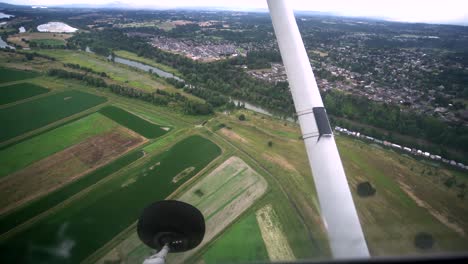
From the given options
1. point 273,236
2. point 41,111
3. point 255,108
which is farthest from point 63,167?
point 255,108

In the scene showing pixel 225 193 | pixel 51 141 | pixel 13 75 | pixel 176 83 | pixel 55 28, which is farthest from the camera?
pixel 55 28

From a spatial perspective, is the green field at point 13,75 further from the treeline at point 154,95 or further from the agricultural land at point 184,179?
the treeline at point 154,95

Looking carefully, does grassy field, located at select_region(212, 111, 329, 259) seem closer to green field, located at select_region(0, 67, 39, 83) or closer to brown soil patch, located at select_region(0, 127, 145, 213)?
brown soil patch, located at select_region(0, 127, 145, 213)

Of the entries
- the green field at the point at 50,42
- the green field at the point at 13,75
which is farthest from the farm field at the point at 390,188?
the green field at the point at 50,42

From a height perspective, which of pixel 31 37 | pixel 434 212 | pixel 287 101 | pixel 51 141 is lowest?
pixel 51 141

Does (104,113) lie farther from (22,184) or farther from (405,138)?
(405,138)

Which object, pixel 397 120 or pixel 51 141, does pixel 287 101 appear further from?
pixel 51 141
